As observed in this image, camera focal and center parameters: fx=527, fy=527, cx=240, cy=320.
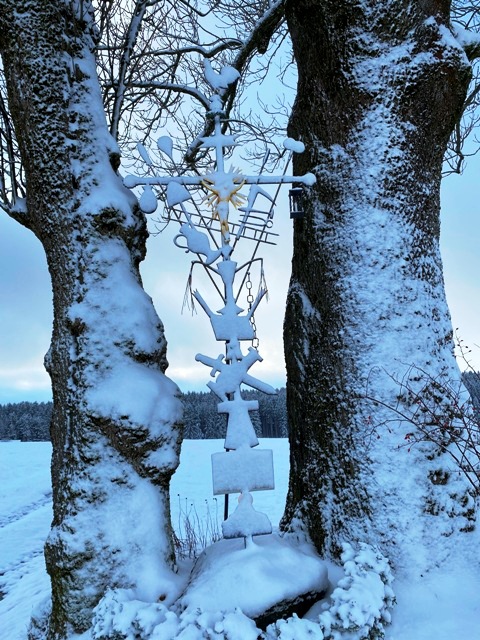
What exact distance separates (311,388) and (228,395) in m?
0.72

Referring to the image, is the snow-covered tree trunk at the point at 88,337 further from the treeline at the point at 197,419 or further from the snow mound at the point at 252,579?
the treeline at the point at 197,419

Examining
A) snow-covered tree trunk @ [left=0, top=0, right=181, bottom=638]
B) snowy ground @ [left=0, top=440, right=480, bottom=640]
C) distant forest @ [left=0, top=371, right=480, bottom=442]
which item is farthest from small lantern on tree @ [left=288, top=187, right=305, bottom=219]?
distant forest @ [left=0, top=371, right=480, bottom=442]

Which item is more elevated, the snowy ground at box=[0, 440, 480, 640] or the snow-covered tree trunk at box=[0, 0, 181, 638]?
the snow-covered tree trunk at box=[0, 0, 181, 638]

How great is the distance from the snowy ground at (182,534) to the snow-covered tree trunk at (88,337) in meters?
1.33

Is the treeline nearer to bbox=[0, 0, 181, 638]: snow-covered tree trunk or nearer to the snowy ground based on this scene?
the snowy ground

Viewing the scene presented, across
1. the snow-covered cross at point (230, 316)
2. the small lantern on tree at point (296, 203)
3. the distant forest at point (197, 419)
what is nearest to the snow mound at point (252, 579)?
the snow-covered cross at point (230, 316)

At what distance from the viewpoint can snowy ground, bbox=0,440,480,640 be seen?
260 centimetres

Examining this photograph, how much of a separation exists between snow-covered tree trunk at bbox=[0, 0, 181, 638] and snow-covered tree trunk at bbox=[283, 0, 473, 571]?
94 cm

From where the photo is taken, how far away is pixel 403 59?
3451 mm

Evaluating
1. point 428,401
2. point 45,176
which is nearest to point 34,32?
point 45,176

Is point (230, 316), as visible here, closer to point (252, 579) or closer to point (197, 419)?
point (252, 579)

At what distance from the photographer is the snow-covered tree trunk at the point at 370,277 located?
3.03 meters

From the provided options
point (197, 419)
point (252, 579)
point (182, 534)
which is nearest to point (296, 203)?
point (252, 579)

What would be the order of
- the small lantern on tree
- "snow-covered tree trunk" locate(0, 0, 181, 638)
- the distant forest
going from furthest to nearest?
the distant forest, the small lantern on tree, "snow-covered tree trunk" locate(0, 0, 181, 638)
